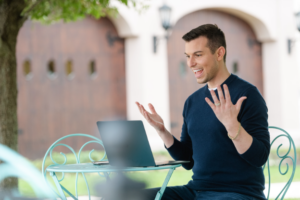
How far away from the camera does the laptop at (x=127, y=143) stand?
2.44 metres

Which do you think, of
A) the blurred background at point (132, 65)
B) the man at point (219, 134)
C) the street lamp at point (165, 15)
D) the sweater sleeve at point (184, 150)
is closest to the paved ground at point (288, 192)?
the blurred background at point (132, 65)

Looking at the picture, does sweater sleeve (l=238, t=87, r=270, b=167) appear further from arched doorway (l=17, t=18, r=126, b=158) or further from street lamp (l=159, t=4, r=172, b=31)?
arched doorway (l=17, t=18, r=126, b=158)

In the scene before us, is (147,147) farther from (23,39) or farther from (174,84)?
(174,84)

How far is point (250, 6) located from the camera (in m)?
10.1

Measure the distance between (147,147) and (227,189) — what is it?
523 millimetres

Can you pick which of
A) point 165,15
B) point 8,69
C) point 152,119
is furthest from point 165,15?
point 152,119

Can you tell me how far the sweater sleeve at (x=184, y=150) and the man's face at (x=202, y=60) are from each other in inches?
17.5

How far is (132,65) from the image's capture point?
9.02m

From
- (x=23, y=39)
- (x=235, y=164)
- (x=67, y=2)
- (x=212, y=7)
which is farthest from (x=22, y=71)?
(x=235, y=164)

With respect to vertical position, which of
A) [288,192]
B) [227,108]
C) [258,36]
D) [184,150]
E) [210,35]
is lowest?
[288,192]

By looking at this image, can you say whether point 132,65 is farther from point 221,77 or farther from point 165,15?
point 221,77

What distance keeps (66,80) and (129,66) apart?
138cm

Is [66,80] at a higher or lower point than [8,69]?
lower

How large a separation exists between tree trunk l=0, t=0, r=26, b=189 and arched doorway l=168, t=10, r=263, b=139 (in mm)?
5443
